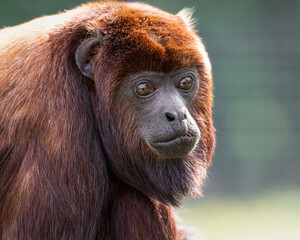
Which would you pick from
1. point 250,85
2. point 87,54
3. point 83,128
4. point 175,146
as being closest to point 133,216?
point 175,146

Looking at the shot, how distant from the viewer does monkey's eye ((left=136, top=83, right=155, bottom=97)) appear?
4352 millimetres

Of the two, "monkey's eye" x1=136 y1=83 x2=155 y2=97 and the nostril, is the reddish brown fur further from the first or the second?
the nostril

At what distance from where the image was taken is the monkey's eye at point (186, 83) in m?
4.52

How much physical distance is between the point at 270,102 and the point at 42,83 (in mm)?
8772

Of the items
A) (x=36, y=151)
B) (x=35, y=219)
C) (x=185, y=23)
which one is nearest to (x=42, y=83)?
(x=36, y=151)

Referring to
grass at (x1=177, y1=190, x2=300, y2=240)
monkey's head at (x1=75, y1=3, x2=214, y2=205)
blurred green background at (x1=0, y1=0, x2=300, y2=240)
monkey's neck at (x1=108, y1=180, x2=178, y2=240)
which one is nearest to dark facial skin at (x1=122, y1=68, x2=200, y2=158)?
monkey's head at (x1=75, y1=3, x2=214, y2=205)

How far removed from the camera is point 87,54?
4.33 metres

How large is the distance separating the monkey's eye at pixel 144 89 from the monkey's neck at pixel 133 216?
2.61 ft

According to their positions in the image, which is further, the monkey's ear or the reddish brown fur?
the monkey's ear

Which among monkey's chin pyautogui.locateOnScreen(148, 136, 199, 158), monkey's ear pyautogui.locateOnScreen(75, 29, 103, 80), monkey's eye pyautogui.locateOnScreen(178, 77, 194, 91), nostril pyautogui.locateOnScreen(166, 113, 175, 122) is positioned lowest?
monkey's chin pyautogui.locateOnScreen(148, 136, 199, 158)

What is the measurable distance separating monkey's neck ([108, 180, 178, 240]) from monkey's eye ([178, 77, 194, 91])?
3.01 ft

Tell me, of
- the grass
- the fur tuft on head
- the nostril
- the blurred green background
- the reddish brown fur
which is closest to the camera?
the reddish brown fur

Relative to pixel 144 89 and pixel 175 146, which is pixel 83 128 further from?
pixel 175 146

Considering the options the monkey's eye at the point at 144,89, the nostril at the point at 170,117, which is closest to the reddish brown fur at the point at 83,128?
the monkey's eye at the point at 144,89
